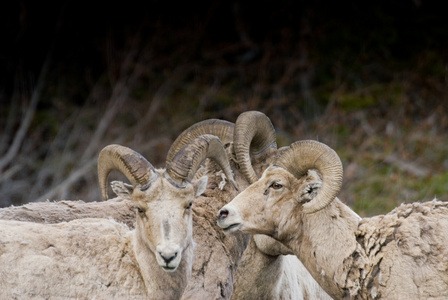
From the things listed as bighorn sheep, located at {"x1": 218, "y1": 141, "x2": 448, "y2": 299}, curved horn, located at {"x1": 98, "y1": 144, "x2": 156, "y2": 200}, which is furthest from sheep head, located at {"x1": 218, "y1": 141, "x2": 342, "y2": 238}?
curved horn, located at {"x1": 98, "y1": 144, "x2": 156, "y2": 200}

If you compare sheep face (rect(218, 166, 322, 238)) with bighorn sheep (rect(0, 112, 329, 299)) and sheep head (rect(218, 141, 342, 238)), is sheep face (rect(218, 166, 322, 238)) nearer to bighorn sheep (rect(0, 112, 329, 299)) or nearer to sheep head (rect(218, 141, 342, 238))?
sheep head (rect(218, 141, 342, 238))

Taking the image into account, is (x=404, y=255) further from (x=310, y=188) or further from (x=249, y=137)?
(x=249, y=137)

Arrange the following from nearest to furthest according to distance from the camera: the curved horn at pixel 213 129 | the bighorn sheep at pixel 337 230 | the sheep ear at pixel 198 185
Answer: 1. the bighorn sheep at pixel 337 230
2. the sheep ear at pixel 198 185
3. the curved horn at pixel 213 129

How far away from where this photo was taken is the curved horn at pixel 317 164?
7.43 metres

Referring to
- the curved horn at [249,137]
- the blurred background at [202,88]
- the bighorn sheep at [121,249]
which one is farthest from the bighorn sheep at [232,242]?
the blurred background at [202,88]

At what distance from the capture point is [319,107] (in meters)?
21.8

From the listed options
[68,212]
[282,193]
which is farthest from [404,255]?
[68,212]

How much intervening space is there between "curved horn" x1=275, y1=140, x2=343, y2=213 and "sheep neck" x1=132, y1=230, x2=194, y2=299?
1.41 m

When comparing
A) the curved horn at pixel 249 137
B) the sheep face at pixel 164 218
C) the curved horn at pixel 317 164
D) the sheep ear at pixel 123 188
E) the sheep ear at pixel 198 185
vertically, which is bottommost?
the sheep face at pixel 164 218

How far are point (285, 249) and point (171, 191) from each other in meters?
1.68

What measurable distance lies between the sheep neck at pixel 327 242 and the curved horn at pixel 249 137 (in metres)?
1.36

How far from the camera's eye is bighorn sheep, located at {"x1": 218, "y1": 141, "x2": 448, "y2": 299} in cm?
712

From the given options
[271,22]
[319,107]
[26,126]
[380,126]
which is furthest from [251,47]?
[26,126]

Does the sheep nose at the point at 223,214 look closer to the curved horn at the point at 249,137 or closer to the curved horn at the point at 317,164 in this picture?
the curved horn at the point at 317,164
